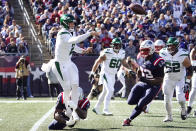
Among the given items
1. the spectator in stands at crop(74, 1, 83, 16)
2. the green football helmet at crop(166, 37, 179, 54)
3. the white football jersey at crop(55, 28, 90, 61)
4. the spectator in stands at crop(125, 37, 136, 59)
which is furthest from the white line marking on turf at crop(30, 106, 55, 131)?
the spectator in stands at crop(74, 1, 83, 16)

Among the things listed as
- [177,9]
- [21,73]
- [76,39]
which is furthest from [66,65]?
[177,9]

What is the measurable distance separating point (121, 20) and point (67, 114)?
10.4 m

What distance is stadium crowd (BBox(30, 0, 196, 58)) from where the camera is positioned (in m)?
17.2

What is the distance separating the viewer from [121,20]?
59.9 feet

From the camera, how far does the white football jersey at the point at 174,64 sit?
30.8ft

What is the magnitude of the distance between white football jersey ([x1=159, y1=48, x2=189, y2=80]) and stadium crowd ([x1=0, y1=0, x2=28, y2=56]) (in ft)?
26.9

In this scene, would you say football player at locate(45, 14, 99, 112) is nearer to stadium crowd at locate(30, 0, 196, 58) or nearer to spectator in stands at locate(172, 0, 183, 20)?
stadium crowd at locate(30, 0, 196, 58)

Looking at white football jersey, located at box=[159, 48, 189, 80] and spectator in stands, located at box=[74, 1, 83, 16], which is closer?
white football jersey, located at box=[159, 48, 189, 80]

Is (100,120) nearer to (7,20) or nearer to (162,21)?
(162,21)

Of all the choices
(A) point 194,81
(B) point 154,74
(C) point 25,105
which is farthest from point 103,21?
(B) point 154,74

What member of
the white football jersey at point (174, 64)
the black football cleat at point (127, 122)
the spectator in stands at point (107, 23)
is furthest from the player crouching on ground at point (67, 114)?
the spectator in stands at point (107, 23)

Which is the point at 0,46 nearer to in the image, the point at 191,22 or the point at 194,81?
the point at 191,22

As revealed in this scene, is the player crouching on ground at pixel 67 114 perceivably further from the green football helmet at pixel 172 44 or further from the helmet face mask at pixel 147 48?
the green football helmet at pixel 172 44

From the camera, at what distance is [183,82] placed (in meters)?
9.89
